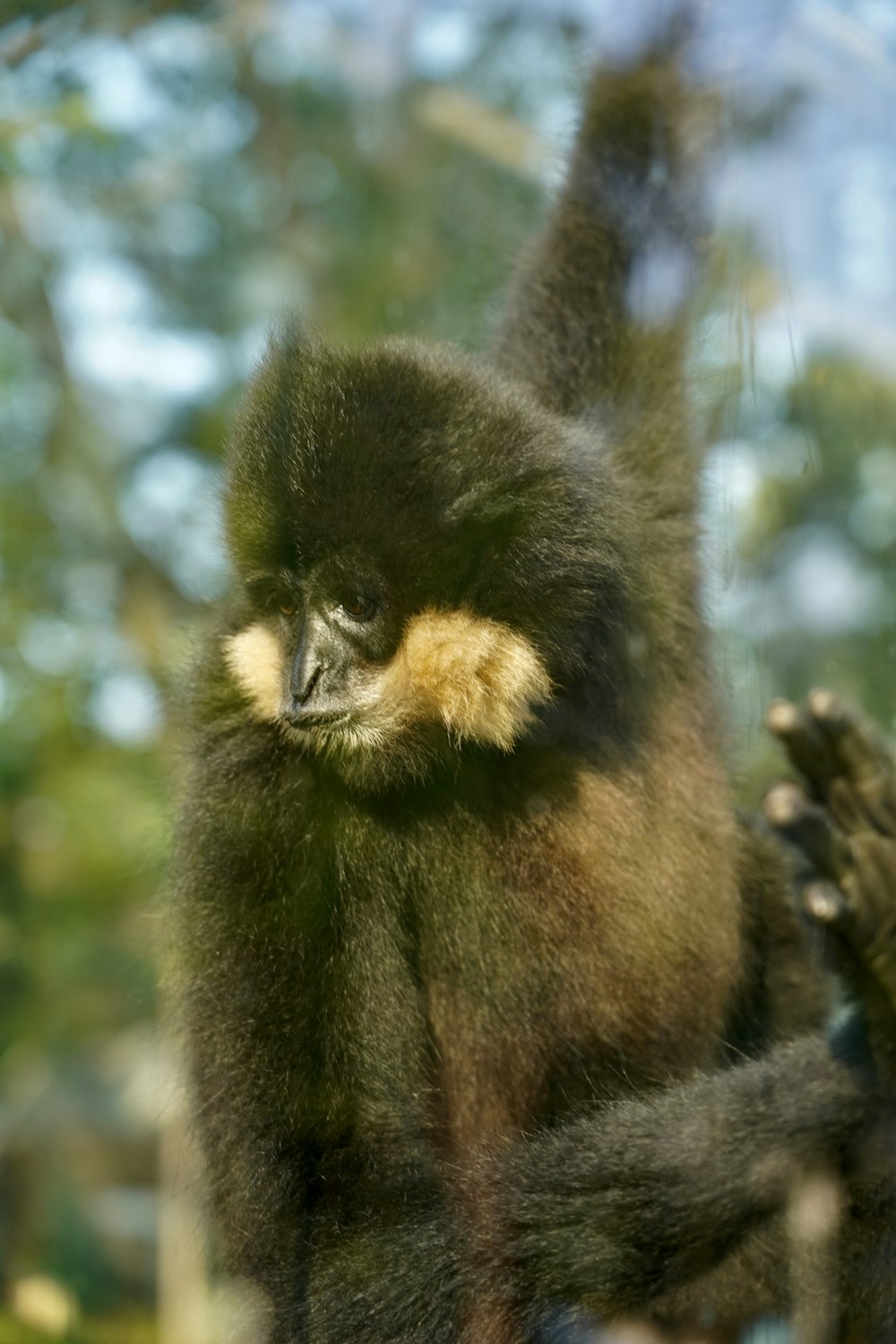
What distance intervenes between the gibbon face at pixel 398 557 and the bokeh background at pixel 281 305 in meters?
0.23

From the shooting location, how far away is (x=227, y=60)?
10.4 ft

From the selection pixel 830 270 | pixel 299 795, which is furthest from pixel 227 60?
pixel 299 795

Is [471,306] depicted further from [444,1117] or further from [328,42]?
[444,1117]

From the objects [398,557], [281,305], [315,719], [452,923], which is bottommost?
[452,923]

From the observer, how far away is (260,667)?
205cm

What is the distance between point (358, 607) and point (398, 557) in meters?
0.10

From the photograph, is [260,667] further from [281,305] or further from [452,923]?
[281,305]

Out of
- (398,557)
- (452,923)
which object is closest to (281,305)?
(398,557)

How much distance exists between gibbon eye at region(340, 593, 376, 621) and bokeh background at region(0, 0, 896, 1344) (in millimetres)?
472

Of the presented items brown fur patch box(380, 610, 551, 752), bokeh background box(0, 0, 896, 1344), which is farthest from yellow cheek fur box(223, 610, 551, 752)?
bokeh background box(0, 0, 896, 1344)

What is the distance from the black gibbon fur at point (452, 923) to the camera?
183 cm

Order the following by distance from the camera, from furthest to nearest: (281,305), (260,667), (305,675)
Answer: (281,305)
(260,667)
(305,675)

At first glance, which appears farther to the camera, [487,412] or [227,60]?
[227,60]

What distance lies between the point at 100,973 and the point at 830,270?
3477 mm
